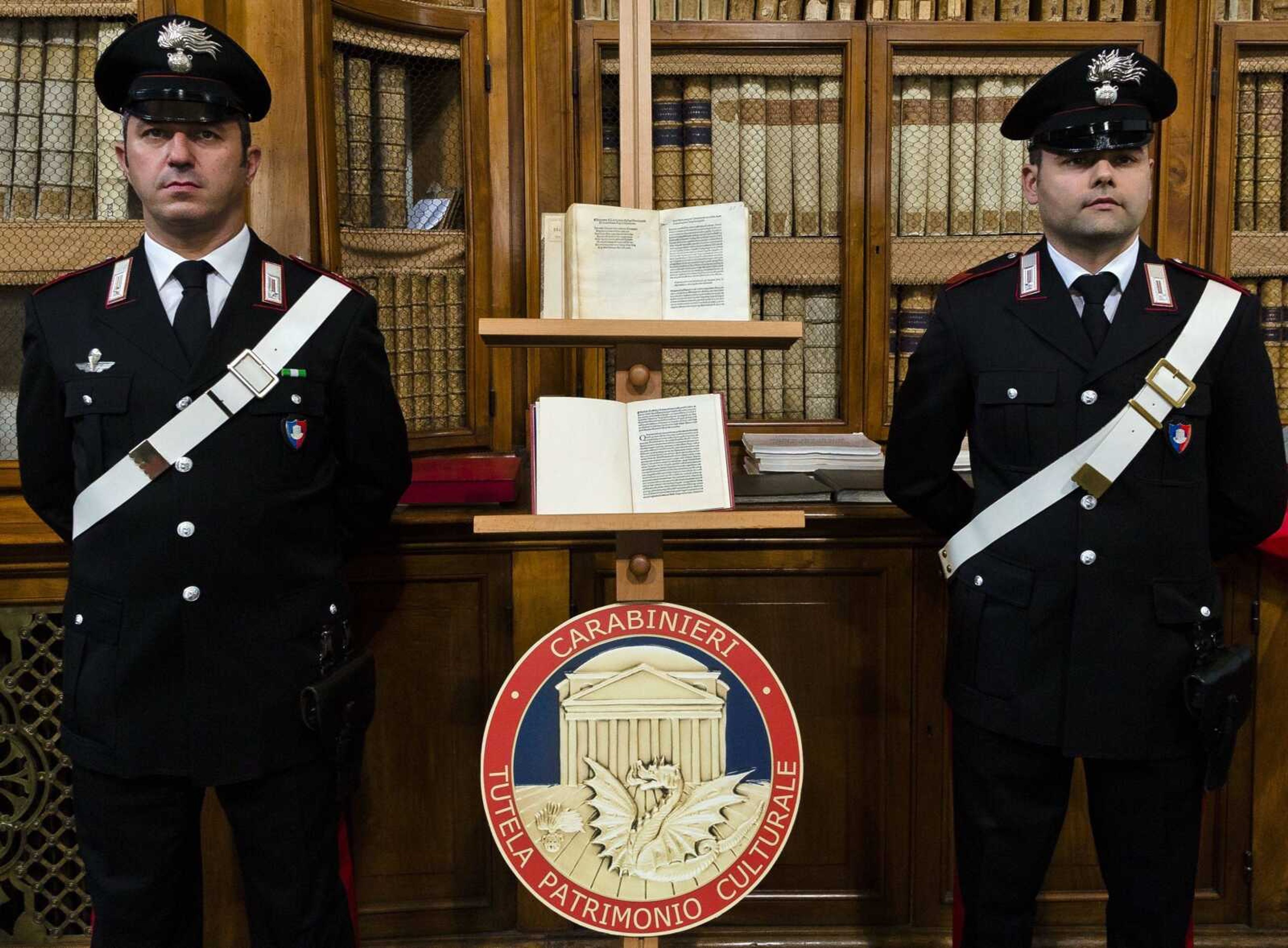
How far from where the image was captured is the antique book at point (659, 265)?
1.75 metres

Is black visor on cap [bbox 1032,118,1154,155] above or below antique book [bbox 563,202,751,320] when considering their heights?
above

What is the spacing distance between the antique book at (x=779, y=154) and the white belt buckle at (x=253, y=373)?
1411 millimetres

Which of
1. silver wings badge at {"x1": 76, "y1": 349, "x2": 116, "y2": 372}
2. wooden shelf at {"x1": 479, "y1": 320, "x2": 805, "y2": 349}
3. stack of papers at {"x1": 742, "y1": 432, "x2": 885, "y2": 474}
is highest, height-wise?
wooden shelf at {"x1": 479, "y1": 320, "x2": 805, "y2": 349}

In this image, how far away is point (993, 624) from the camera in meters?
1.80

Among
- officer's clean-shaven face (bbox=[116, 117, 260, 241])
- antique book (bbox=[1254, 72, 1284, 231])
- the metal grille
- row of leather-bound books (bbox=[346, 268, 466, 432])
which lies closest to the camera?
officer's clean-shaven face (bbox=[116, 117, 260, 241])

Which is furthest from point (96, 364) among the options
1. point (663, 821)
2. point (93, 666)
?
point (663, 821)

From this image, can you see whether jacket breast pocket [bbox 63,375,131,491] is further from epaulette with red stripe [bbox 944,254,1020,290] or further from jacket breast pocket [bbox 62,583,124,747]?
epaulette with red stripe [bbox 944,254,1020,290]

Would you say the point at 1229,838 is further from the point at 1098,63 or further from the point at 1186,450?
the point at 1098,63

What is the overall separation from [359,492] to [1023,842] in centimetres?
119

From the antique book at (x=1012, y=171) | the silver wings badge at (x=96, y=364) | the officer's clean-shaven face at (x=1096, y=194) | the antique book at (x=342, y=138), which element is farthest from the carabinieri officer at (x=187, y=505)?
the antique book at (x=1012, y=171)

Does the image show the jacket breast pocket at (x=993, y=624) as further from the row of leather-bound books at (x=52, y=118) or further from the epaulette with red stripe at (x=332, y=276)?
the row of leather-bound books at (x=52, y=118)

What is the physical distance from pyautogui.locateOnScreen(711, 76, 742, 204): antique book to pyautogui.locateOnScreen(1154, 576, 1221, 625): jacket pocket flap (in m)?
1.39

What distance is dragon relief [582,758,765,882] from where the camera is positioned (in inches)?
73.3

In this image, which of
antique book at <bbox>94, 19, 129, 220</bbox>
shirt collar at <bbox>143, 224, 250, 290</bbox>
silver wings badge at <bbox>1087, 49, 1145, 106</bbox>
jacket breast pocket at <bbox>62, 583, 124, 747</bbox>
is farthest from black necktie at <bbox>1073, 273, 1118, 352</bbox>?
antique book at <bbox>94, 19, 129, 220</bbox>
